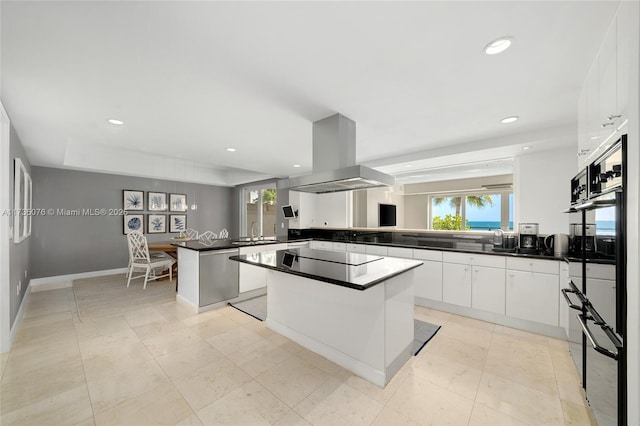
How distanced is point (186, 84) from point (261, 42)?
894 mm

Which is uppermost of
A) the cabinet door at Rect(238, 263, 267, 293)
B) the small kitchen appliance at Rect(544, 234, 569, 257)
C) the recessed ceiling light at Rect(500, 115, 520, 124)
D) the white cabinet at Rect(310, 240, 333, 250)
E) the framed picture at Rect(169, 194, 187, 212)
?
the recessed ceiling light at Rect(500, 115, 520, 124)

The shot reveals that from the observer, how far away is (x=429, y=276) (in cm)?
354

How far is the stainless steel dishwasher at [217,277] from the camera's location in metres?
3.43

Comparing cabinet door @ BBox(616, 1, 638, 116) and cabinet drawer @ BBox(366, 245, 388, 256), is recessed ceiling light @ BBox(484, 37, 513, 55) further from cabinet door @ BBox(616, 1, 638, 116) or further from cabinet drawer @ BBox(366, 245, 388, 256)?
cabinet drawer @ BBox(366, 245, 388, 256)

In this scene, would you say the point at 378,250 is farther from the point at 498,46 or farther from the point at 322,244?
the point at 498,46

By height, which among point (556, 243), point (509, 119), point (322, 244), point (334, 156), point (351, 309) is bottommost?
point (351, 309)

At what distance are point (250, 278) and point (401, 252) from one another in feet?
7.92

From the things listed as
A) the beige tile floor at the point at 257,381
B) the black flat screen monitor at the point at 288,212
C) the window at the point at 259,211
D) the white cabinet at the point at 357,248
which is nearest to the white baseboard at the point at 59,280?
the beige tile floor at the point at 257,381

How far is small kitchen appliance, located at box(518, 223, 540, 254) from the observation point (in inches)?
124

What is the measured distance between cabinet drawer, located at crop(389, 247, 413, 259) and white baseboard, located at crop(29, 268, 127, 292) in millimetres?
5803

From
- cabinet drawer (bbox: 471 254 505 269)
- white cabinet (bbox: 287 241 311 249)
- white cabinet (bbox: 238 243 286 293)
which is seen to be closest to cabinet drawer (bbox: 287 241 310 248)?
white cabinet (bbox: 287 241 311 249)

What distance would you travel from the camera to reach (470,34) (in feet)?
4.71

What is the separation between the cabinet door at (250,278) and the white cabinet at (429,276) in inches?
94.1

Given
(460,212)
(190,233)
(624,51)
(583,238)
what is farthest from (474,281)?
(190,233)
